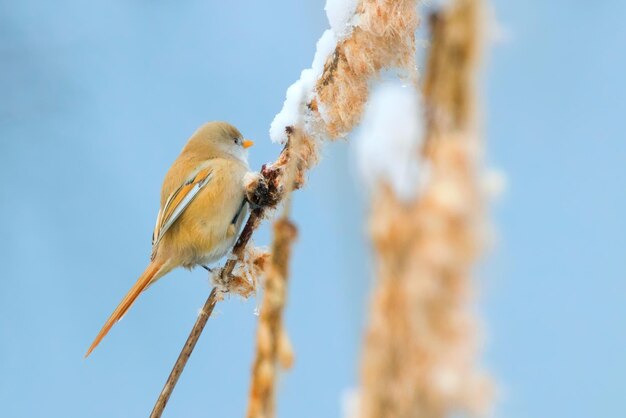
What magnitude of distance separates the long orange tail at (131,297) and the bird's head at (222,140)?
1.62 feet

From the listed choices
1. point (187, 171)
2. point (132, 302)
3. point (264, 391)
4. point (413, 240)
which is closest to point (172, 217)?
point (187, 171)

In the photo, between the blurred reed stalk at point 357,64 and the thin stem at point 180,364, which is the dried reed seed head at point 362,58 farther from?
the thin stem at point 180,364

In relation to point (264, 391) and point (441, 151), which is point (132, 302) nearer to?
point (264, 391)

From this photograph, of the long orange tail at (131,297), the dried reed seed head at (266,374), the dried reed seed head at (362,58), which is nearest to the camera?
the dried reed seed head at (266,374)

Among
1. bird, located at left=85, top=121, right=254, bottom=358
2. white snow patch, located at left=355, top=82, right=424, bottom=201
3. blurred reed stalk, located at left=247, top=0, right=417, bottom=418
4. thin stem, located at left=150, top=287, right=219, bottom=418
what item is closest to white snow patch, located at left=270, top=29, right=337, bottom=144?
blurred reed stalk, located at left=247, top=0, right=417, bottom=418

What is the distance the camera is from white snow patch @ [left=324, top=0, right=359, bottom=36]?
1099 mm

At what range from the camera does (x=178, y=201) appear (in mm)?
2271

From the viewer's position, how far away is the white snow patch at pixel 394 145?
0.26 metres

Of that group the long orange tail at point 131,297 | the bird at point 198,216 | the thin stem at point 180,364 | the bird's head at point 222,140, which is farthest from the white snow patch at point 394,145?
the bird's head at point 222,140

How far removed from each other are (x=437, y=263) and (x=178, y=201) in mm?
2088

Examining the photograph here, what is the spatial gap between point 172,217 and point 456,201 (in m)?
2.06

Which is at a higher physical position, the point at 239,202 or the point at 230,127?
the point at 230,127

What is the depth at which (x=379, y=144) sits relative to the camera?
0.28 meters

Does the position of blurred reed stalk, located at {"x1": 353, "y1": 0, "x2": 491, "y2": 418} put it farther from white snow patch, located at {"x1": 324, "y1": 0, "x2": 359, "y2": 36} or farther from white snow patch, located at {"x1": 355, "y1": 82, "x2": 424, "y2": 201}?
white snow patch, located at {"x1": 324, "y1": 0, "x2": 359, "y2": 36}
